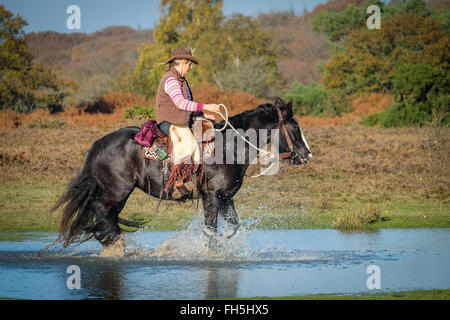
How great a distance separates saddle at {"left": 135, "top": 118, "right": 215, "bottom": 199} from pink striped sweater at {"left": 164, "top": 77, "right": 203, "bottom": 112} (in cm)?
50

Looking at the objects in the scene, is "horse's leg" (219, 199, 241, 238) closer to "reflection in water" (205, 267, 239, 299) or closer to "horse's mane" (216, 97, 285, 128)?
"reflection in water" (205, 267, 239, 299)

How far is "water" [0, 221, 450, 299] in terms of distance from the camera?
23.1ft

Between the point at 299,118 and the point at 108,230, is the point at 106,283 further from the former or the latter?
the point at 299,118

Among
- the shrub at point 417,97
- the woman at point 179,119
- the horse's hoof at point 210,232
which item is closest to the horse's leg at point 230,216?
the horse's hoof at point 210,232

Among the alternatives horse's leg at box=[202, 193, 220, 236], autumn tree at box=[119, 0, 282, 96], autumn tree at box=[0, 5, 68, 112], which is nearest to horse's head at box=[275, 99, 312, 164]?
horse's leg at box=[202, 193, 220, 236]

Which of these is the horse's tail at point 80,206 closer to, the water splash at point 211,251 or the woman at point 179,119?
the water splash at point 211,251

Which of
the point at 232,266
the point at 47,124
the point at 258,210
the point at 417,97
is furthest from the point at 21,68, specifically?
the point at 232,266

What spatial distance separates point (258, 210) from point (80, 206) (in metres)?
4.66

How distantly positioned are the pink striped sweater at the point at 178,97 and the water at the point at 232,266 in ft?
6.12

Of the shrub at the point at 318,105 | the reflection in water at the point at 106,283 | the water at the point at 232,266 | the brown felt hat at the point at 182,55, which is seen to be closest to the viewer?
the reflection in water at the point at 106,283

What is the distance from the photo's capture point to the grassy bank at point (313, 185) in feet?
40.3

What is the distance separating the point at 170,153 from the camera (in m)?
8.83

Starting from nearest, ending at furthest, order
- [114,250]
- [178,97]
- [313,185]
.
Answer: [178,97] < [114,250] < [313,185]
